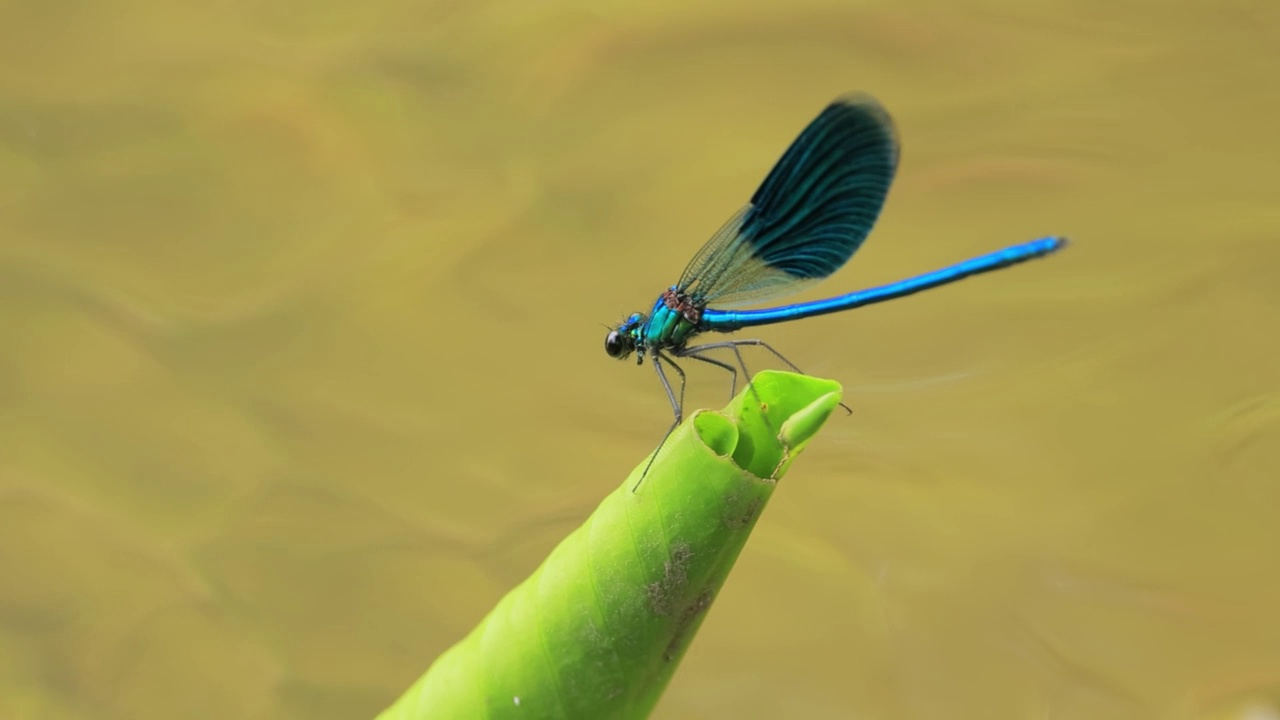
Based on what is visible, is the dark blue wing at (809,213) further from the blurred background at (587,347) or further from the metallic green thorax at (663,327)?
the blurred background at (587,347)

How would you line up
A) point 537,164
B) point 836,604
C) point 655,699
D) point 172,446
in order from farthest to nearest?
point 537,164 → point 172,446 → point 836,604 → point 655,699

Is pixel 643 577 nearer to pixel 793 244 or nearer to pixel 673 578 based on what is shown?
pixel 673 578

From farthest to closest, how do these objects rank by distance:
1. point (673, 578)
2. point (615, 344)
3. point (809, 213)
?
point (615, 344)
point (809, 213)
point (673, 578)

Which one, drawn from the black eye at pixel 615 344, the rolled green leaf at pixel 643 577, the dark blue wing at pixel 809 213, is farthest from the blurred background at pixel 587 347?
the rolled green leaf at pixel 643 577

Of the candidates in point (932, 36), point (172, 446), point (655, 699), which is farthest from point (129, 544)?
point (932, 36)

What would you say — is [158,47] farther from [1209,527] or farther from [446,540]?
[1209,527]

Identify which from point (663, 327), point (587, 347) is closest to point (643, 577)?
point (663, 327)

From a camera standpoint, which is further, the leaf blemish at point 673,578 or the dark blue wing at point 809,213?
the dark blue wing at point 809,213
